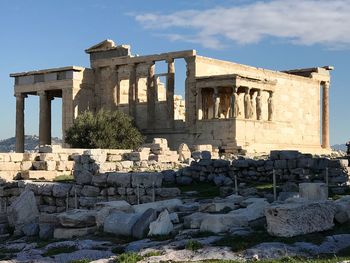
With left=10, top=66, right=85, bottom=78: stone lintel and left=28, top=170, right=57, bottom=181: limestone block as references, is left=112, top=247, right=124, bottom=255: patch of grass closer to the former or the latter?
left=28, top=170, right=57, bottom=181: limestone block

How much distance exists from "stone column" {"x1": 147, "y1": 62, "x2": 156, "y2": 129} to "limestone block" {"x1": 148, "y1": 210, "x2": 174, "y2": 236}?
98.2 ft

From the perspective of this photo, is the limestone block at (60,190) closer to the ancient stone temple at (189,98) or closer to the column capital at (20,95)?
the ancient stone temple at (189,98)

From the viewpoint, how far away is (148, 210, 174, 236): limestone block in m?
11.1

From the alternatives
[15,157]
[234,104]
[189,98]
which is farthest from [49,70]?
[15,157]

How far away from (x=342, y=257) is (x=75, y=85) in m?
34.2

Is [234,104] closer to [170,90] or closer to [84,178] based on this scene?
[170,90]

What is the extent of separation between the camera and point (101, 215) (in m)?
12.5

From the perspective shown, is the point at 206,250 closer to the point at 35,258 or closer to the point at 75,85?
the point at 35,258

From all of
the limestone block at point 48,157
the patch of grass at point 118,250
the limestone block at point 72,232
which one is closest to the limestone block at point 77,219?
the limestone block at point 72,232

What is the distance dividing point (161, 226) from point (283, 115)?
34401 millimetres

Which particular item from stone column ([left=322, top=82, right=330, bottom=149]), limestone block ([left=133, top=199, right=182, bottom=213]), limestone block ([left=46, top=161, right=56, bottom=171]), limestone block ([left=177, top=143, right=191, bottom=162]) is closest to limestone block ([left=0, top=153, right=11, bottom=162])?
limestone block ([left=46, top=161, right=56, bottom=171])

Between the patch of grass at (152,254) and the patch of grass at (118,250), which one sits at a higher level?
the patch of grass at (152,254)

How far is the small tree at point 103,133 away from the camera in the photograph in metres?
35.6

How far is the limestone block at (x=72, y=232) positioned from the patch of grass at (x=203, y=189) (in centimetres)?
392
